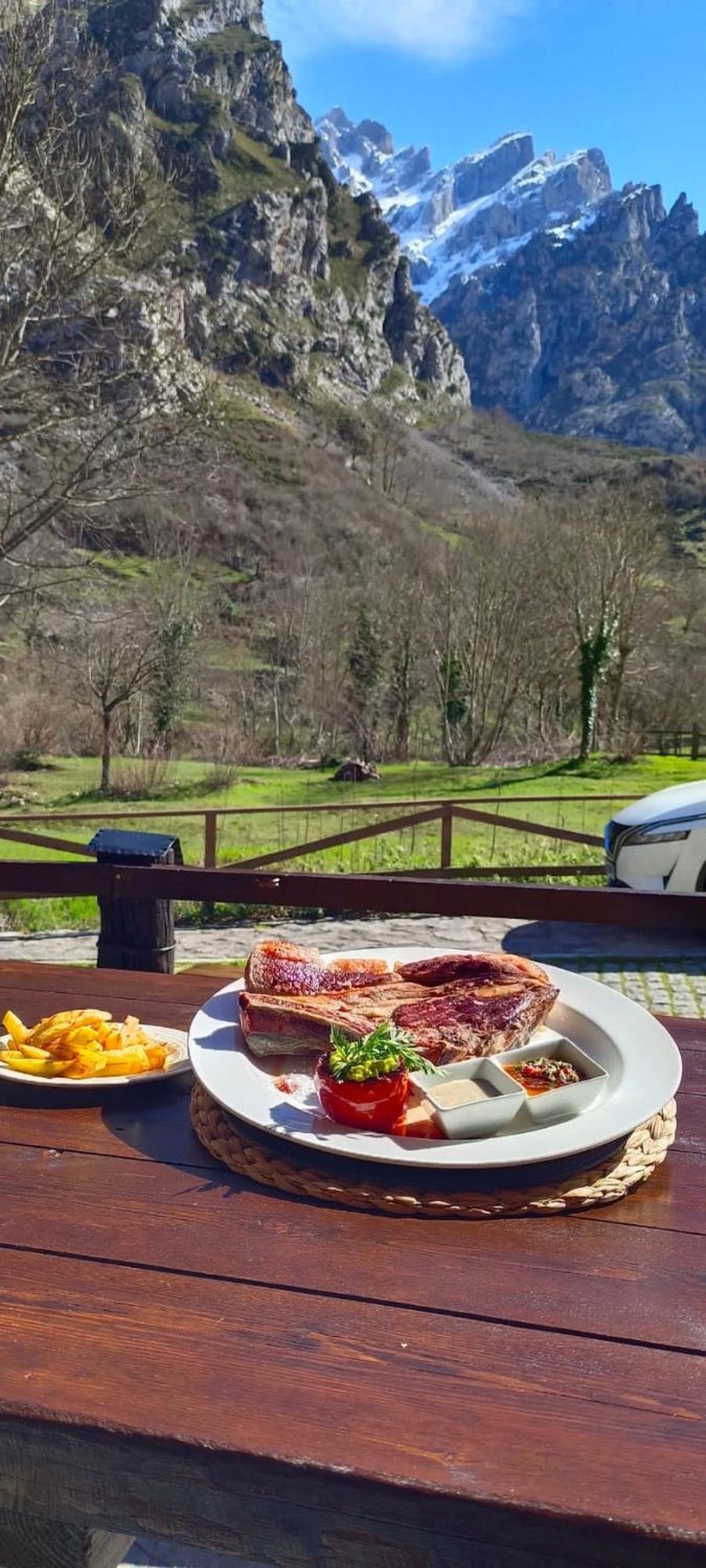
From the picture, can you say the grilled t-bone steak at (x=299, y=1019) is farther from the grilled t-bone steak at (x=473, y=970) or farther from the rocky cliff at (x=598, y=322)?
the rocky cliff at (x=598, y=322)

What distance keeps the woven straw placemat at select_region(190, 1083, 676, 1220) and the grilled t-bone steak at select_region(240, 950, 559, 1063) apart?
6.7 inches

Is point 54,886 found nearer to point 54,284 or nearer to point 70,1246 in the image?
point 70,1246

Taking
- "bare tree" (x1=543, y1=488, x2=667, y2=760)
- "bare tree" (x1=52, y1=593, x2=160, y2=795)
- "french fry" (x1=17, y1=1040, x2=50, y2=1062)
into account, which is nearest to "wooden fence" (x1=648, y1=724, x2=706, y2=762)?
"bare tree" (x1=543, y1=488, x2=667, y2=760)

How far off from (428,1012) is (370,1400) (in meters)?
0.59

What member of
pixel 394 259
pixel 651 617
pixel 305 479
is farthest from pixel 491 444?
pixel 651 617

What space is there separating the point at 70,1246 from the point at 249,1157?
242 millimetres

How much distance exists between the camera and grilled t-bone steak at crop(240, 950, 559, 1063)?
135 centimetres

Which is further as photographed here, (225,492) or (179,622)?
(225,492)

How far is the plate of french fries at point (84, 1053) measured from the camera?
1.51m

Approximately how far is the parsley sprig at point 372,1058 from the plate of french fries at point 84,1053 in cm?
40

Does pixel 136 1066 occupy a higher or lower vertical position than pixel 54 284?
lower

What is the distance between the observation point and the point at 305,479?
64.3 metres

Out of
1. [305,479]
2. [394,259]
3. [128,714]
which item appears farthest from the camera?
[394,259]

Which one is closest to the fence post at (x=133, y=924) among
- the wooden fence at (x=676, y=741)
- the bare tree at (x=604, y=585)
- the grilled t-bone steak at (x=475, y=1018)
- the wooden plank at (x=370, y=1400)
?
the grilled t-bone steak at (x=475, y=1018)
